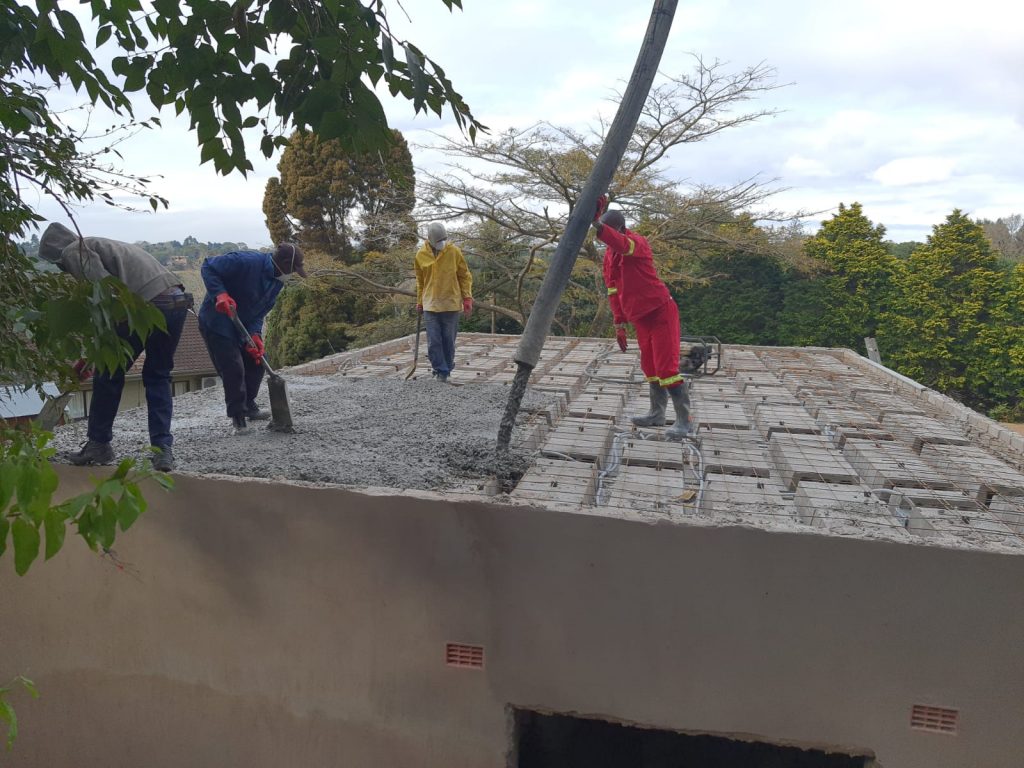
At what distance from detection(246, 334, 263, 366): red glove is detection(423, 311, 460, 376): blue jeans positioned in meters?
1.64

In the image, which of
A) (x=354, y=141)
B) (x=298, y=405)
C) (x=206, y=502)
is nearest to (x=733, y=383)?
(x=298, y=405)

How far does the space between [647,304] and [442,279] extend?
2.16 meters

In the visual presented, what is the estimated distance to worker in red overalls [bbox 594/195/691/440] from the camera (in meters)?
4.38

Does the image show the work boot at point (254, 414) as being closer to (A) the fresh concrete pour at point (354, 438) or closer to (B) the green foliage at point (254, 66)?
(A) the fresh concrete pour at point (354, 438)

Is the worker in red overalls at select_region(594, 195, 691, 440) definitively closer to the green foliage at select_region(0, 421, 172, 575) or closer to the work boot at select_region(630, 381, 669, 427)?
the work boot at select_region(630, 381, 669, 427)

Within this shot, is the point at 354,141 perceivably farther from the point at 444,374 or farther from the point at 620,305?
the point at 444,374

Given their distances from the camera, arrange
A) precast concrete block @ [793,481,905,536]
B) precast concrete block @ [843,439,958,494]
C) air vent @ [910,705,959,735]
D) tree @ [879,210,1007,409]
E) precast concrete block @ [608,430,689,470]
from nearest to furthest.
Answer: air vent @ [910,705,959,735], precast concrete block @ [793,481,905,536], precast concrete block @ [843,439,958,494], precast concrete block @ [608,430,689,470], tree @ [879,210,1007,409]

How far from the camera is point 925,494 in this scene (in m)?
3.27

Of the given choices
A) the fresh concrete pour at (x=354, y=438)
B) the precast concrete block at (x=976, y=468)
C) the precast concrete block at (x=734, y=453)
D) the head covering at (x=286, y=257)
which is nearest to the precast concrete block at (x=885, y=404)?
the precast concrete block at (x=976, y=468)

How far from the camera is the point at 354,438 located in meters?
4.13

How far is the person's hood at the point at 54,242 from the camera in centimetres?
326

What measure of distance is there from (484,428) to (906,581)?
7.97ft

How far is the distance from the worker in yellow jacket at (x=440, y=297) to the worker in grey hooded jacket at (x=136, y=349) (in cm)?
264

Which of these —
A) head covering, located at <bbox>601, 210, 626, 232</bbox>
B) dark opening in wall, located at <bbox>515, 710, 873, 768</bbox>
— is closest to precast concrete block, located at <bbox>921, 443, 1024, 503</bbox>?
dark opening in wall, located at <bbox>515, 710, 873, 768</bbox>
